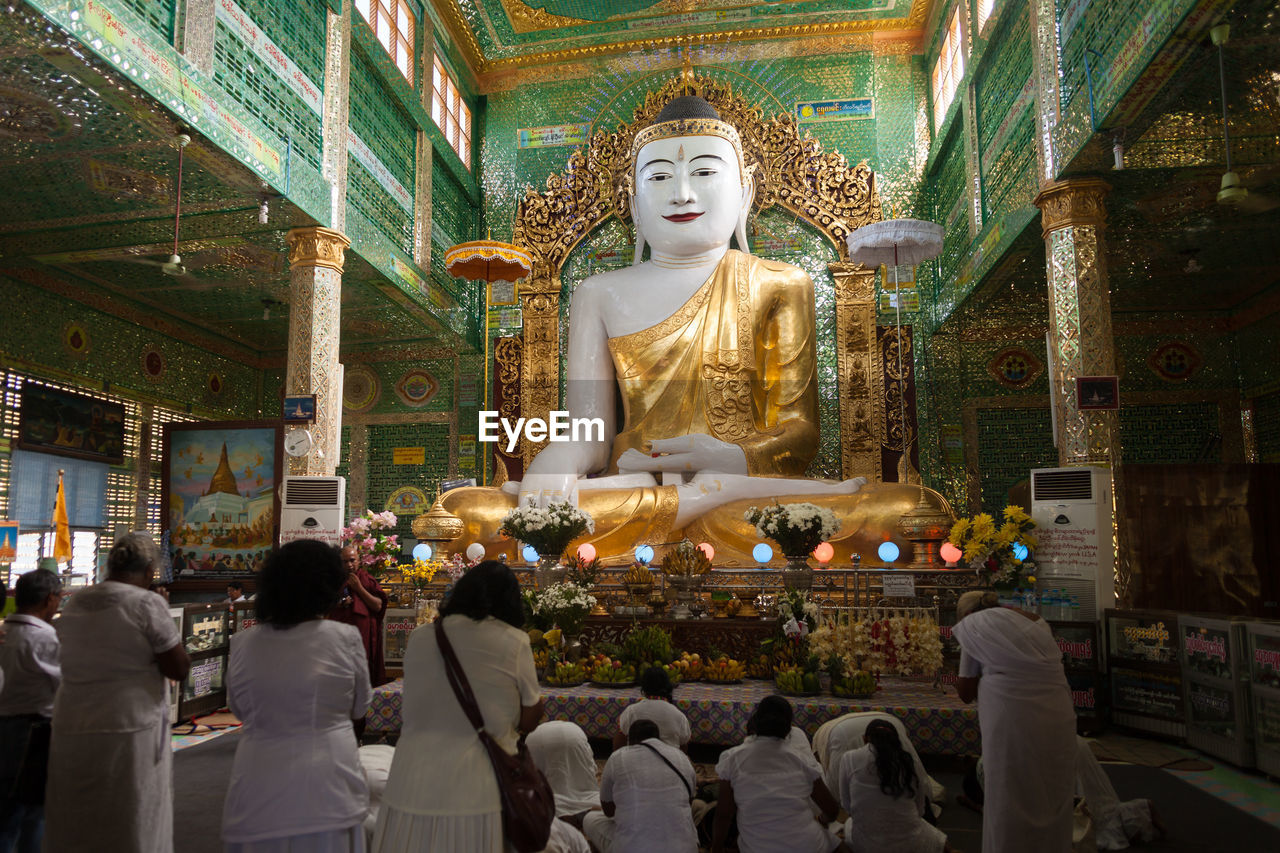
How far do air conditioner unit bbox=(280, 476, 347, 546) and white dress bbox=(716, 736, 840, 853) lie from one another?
472 centimetres

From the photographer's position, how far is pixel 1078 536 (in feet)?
20.8

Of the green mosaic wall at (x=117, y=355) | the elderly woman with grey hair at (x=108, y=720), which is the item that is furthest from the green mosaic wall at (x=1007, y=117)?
the green mosaic wall at (x=117, y=355)

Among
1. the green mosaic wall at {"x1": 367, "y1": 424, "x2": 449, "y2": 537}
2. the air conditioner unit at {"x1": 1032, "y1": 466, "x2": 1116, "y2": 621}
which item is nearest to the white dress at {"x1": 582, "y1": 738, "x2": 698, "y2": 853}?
the air conditioner unit at {"x1": 1032, "y1": 466, "x2": 1116, "y2": 621}

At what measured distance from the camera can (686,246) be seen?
10.1 meters

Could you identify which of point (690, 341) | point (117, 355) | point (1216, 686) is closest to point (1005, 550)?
point (1216, 686)

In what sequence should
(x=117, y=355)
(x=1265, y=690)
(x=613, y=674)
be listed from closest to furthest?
1. (x=1265, y=690)
2. (x=613, y=674)
3. (x=117, y=355)

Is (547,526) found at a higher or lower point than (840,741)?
higher

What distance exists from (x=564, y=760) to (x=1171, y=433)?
921cm

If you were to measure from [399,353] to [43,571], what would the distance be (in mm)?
8285

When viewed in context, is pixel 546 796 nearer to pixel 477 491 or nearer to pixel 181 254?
pixel 477 491

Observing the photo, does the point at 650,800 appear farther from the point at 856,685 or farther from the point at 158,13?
the point at 158,13

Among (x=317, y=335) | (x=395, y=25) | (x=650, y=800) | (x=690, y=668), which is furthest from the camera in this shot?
(x=395, y=25)

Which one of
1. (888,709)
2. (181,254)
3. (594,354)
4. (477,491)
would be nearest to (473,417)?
(594,354)

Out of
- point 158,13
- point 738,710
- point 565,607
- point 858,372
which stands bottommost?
point 738,710
